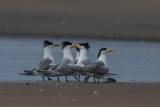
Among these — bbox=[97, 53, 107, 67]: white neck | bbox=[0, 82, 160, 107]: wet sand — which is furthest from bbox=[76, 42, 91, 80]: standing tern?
bbox=[0, 82, 160, 107]: wet sand

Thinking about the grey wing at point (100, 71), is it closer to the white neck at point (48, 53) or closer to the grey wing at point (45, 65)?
the grey wing at point (45, 65)

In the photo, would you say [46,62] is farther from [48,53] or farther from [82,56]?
[82,56]

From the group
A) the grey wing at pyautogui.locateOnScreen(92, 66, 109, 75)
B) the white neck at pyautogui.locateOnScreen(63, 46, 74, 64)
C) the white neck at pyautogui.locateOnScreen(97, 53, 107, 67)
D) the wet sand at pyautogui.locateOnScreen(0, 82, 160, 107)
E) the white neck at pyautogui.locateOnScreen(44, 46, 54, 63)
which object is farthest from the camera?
the white neck at pyautogui.locateOnScreen(44, 46, 54, 63)

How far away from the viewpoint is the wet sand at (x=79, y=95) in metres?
10.9

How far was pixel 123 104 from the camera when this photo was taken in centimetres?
1088

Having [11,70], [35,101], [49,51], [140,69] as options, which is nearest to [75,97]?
[35,101]

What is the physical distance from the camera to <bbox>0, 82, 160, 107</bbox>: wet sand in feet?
35.7

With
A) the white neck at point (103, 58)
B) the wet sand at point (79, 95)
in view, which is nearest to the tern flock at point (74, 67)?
the white neck at point (103, 58)

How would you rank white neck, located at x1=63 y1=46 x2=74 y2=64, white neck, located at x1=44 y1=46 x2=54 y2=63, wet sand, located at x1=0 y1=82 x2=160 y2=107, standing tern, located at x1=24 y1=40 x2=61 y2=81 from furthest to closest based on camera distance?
white neck, located at x1=44 y1=46 x2=54 y2=63
white neck, located at x1=63 y1=46 x2=74 y2=64
standing tern, located at x1=24 y1=40 x2=61 y2=81
wet sand, located at x1=0 y1=82 x2=160 y2=107

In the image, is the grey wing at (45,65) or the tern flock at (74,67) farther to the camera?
the grey wing at (45,65)

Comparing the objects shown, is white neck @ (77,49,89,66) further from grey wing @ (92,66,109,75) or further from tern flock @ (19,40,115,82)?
grey wing @ (92,66,109,75)

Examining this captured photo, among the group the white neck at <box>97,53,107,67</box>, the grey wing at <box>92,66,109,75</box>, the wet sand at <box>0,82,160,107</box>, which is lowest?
the wet sand at <box>0,82,160,107</box>

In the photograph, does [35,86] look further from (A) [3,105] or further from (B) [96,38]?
(B) [96,38]

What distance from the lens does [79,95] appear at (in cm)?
1221
